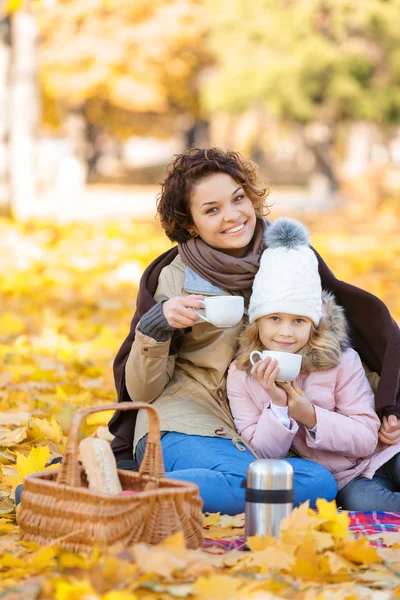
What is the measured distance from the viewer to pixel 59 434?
4.38 m

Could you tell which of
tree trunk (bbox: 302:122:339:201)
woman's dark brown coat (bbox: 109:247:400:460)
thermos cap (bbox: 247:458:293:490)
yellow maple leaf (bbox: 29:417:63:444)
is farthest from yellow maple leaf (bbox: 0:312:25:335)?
tree trunk (bbox: 302:122:339:201)

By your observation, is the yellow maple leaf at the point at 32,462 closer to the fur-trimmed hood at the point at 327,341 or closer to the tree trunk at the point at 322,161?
the fur-trimmed hood at the point at 327,341

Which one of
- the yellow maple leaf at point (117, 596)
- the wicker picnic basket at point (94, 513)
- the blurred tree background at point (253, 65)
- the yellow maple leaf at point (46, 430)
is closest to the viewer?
the yellow maple leaf at point (117, 596)

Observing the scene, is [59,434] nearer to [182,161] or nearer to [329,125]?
[182,161]

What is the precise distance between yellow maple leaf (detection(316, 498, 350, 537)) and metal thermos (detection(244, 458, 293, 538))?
10cm

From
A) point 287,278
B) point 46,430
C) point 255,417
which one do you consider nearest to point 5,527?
point 255,417

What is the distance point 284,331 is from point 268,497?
811 mm

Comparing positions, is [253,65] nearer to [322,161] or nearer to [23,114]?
[322,161]


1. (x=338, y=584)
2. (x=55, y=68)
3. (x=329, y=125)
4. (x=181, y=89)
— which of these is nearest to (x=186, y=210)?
(x=338, y=584)

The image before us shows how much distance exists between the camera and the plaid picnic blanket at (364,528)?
9.89 ft

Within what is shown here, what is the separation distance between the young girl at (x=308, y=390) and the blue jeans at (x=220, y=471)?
3.5 inches

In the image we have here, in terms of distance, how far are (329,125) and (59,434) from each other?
24.3 m

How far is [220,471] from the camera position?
11.3ft

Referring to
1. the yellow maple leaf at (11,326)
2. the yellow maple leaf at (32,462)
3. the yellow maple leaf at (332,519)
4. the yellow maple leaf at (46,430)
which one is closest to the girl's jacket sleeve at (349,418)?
the yellow maple leaf at (332,519)
